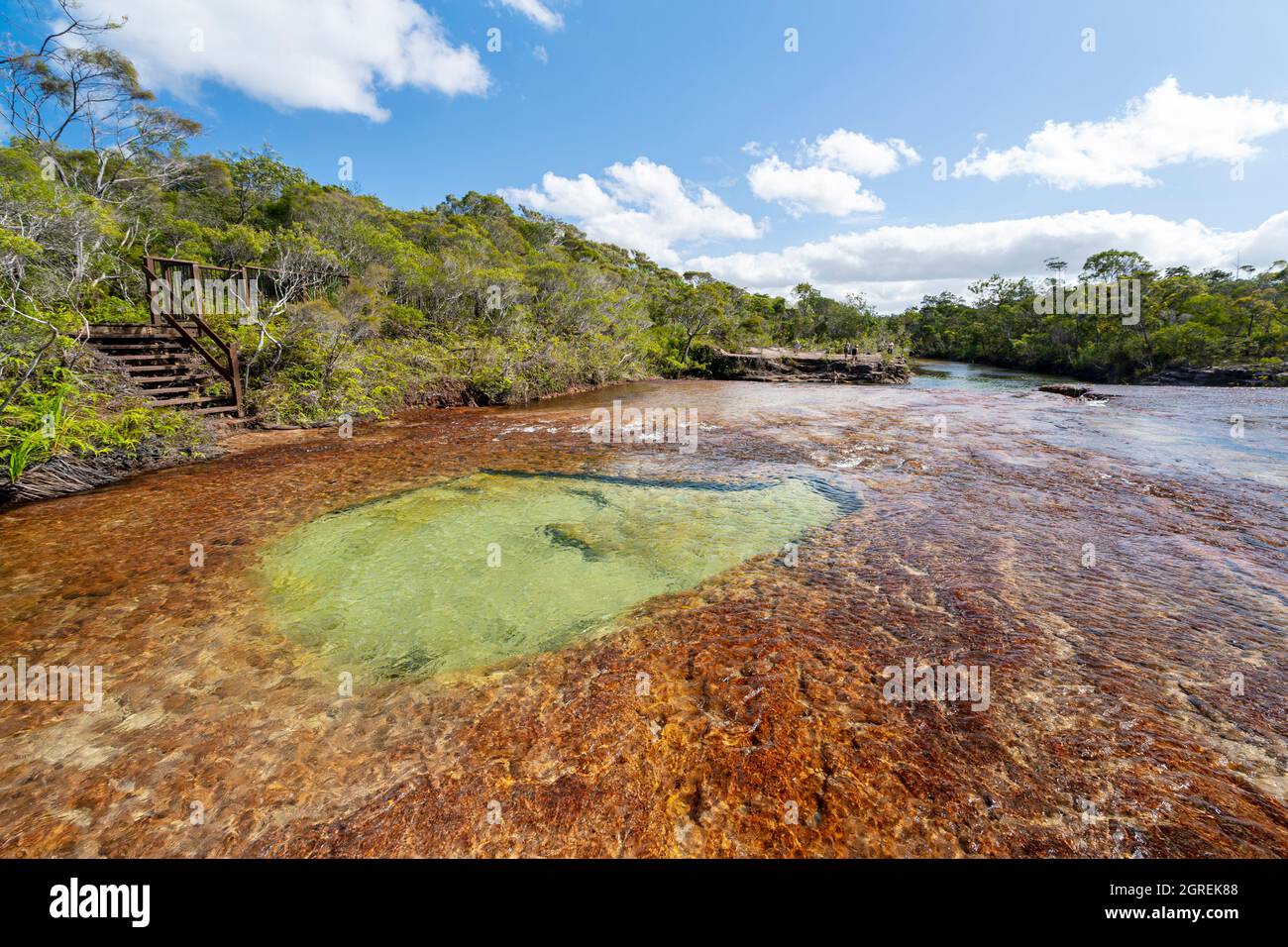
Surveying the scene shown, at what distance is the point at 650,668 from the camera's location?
3.50 m

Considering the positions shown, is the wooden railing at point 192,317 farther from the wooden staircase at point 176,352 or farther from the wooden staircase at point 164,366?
the wooden staircase at point 164,366

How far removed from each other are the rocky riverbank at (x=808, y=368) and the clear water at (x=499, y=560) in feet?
78.7

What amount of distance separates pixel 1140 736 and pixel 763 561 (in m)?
2.90

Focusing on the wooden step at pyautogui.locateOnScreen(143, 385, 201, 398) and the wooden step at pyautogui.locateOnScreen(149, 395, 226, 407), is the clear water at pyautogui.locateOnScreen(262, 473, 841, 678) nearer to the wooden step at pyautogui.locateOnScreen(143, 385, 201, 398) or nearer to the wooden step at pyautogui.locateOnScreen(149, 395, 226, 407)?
the wooden step at pyautogui.locateOnScreen(149, 395, 226, 407)

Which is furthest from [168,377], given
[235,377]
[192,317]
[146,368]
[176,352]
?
[192,317]

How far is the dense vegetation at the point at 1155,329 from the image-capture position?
27844 millimetres

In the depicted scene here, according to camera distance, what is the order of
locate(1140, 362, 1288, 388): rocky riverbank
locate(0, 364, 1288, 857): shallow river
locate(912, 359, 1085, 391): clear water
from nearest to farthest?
locate(0, 364, 1288, 857): shallow river → locate(1140, 362, 1288, 388): rocky riverbank → locate(912, 359, 1085, 391): clear water

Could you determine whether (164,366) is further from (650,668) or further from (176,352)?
(650,668)

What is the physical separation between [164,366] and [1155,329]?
1877 inches

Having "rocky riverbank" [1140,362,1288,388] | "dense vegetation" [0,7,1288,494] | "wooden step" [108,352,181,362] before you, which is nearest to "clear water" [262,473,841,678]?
"dense vegetation" [0,7,1288,494]

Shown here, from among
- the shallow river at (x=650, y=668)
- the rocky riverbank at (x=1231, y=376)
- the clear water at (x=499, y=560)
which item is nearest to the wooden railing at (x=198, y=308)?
the shallow river at (x=650, y=668)

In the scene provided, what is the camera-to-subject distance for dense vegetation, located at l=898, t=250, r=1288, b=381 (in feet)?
91.4

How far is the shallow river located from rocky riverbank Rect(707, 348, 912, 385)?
2254 cm
